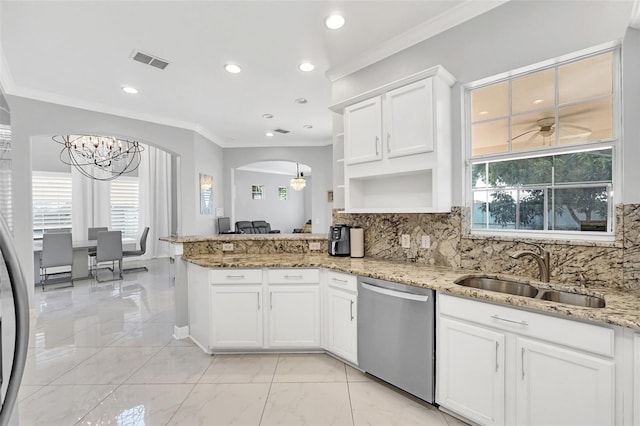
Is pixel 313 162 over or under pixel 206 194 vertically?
over

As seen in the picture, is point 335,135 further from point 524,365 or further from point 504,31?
point 524,365

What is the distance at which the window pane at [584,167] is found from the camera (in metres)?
1.86

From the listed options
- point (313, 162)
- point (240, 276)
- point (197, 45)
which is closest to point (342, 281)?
point (240, 276)

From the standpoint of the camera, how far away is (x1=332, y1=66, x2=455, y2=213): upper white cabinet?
91.3 inches

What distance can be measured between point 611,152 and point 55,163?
31.6 ft

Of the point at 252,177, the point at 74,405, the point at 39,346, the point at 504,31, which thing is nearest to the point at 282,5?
the point at 504,31

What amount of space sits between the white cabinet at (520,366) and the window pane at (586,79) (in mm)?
1500

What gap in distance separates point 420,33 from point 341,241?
2035mm

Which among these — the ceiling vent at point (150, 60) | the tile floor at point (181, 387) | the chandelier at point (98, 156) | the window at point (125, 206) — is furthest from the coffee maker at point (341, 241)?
the window at point (125, 206)

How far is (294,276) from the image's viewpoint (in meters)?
2.74

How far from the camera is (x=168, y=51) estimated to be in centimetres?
295

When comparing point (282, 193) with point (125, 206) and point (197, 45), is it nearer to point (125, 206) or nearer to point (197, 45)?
point (125, 206)

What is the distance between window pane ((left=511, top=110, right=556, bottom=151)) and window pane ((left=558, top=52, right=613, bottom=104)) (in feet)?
0.46

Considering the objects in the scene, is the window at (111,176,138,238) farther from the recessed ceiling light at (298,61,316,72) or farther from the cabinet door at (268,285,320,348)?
the cabinet door at (268,285,320,348)
